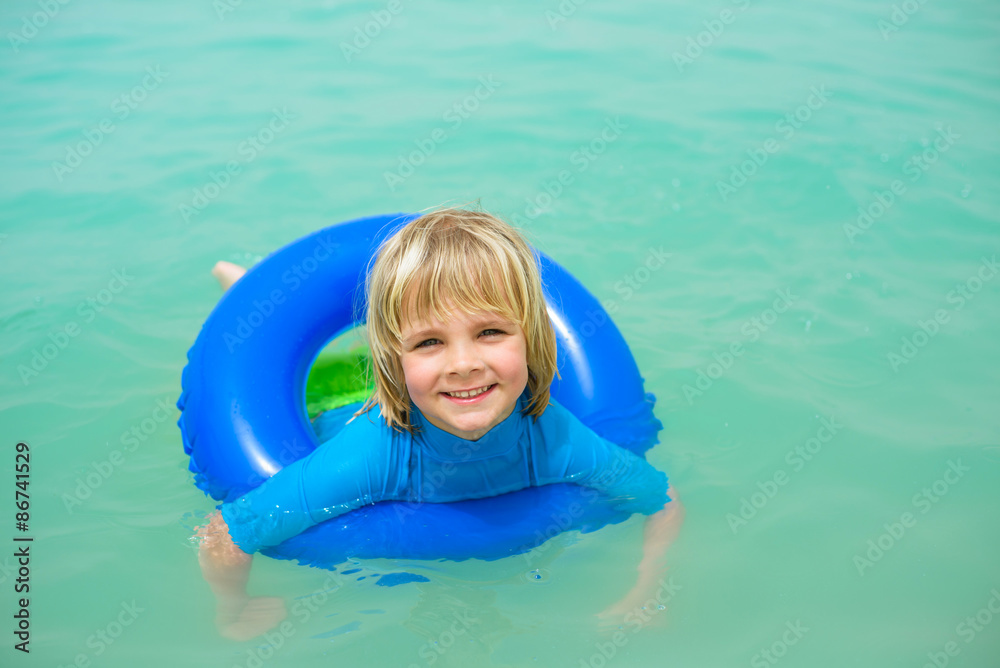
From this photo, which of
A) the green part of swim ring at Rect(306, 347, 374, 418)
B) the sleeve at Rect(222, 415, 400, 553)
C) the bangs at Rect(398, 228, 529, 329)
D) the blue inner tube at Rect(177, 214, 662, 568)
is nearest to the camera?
the bangs at Rect(398, 228, 529, 329)

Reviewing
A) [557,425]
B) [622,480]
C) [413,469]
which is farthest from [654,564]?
[413,469]

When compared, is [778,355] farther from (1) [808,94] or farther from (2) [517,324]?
(1) [808,94]

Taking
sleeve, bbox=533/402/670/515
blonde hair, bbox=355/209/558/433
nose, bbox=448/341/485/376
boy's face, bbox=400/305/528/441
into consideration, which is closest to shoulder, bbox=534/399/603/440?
sleeve, bbox=533/402/670/515

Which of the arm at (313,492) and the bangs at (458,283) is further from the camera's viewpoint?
the arm at (313,492)

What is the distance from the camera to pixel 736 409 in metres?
3.20

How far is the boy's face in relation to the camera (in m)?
1.98

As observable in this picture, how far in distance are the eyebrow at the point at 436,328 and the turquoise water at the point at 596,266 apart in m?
0.76

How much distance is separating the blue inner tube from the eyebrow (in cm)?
53

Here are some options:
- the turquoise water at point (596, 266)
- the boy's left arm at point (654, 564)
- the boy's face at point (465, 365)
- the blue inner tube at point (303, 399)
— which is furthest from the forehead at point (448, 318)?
the boy's left arm at point (654, 564)

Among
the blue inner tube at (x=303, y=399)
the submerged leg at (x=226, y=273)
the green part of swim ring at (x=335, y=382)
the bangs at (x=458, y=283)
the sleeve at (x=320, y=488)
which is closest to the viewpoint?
the bangs at (x=458, y=283)

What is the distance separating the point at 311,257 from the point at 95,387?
126cm

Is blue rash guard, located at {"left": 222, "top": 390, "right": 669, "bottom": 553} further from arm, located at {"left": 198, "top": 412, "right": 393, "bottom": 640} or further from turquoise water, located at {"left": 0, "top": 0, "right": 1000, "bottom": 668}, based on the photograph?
turquoise water, located at {"left": 0, "top": 0, "right": 1000, "bottom": 668}

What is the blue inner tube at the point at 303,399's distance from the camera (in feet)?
7.63

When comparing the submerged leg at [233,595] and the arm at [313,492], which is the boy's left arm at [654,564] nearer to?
the arm at [313,492]
